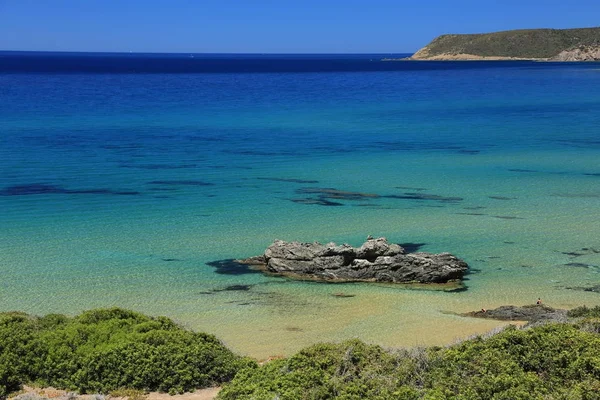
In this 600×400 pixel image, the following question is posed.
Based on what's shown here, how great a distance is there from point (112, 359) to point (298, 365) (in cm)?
295

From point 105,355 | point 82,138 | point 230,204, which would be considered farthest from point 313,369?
point 82,138

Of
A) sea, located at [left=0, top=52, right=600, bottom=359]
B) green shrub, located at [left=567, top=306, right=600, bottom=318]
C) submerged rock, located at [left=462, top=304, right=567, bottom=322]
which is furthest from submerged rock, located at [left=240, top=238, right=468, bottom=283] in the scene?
green shrub, located at [left=567, top=306, right=600, bottom=318]

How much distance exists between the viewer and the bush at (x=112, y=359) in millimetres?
11492

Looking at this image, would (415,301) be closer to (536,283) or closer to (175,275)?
(536,283)

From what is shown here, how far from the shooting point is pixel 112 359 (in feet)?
38.1

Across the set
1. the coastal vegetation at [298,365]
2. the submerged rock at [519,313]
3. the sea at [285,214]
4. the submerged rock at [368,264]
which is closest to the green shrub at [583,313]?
the submerged rock at [519,313]

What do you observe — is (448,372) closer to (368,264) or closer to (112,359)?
(112,359)

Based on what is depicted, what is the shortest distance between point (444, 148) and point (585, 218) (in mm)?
19259

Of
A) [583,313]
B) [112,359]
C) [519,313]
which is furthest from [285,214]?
[112,359]

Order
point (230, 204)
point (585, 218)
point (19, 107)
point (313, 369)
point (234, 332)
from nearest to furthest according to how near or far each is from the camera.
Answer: point (313, 369) < point (234, 332) < point (585, 218) < point (230, 204) < point (19, 107)

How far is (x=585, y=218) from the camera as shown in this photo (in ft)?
88.6

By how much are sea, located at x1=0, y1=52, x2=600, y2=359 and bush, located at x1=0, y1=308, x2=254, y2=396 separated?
318cm

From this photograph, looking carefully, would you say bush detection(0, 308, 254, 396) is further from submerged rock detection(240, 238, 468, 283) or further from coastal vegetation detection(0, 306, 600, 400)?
submerged rock detection(240, 238, 468, 283)

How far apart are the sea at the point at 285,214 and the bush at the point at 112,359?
3.18 m
